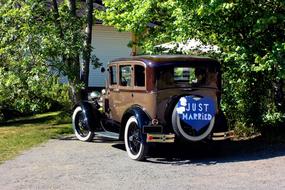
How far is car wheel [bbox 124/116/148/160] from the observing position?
29.9ft

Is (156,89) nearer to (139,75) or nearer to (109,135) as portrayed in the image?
(139,75)

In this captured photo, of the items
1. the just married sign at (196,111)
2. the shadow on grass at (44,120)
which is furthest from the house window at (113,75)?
the shadow on grass at (44,120)

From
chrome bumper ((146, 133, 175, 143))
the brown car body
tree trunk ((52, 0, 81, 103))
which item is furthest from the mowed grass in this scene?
chrome bumper ((146, 133, 175, 143))

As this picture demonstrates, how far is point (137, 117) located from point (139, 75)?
85 centimetres

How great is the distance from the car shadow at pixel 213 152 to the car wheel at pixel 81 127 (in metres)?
0.80

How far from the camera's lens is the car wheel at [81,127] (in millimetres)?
11344

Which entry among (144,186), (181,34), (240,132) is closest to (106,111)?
(181,34)

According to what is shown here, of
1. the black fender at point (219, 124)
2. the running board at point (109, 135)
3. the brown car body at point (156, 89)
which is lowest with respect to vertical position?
the running board at point (109, 135)

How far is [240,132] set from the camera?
1136cm

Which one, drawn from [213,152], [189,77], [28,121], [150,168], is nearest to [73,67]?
[28,121]

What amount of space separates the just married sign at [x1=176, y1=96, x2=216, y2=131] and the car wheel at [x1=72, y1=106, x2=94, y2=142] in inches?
113

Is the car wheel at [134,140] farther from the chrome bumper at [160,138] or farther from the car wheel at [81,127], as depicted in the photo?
the car wheel at [81,127]

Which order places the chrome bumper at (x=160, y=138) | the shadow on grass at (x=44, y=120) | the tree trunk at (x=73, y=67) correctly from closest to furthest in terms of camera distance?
the chrome bumper at (x=160, y=138) < the tree trunk at (x=73, y=67) < the shadow on grass at (x=44, y=120)

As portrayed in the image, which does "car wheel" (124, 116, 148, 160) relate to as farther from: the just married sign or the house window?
the house window
